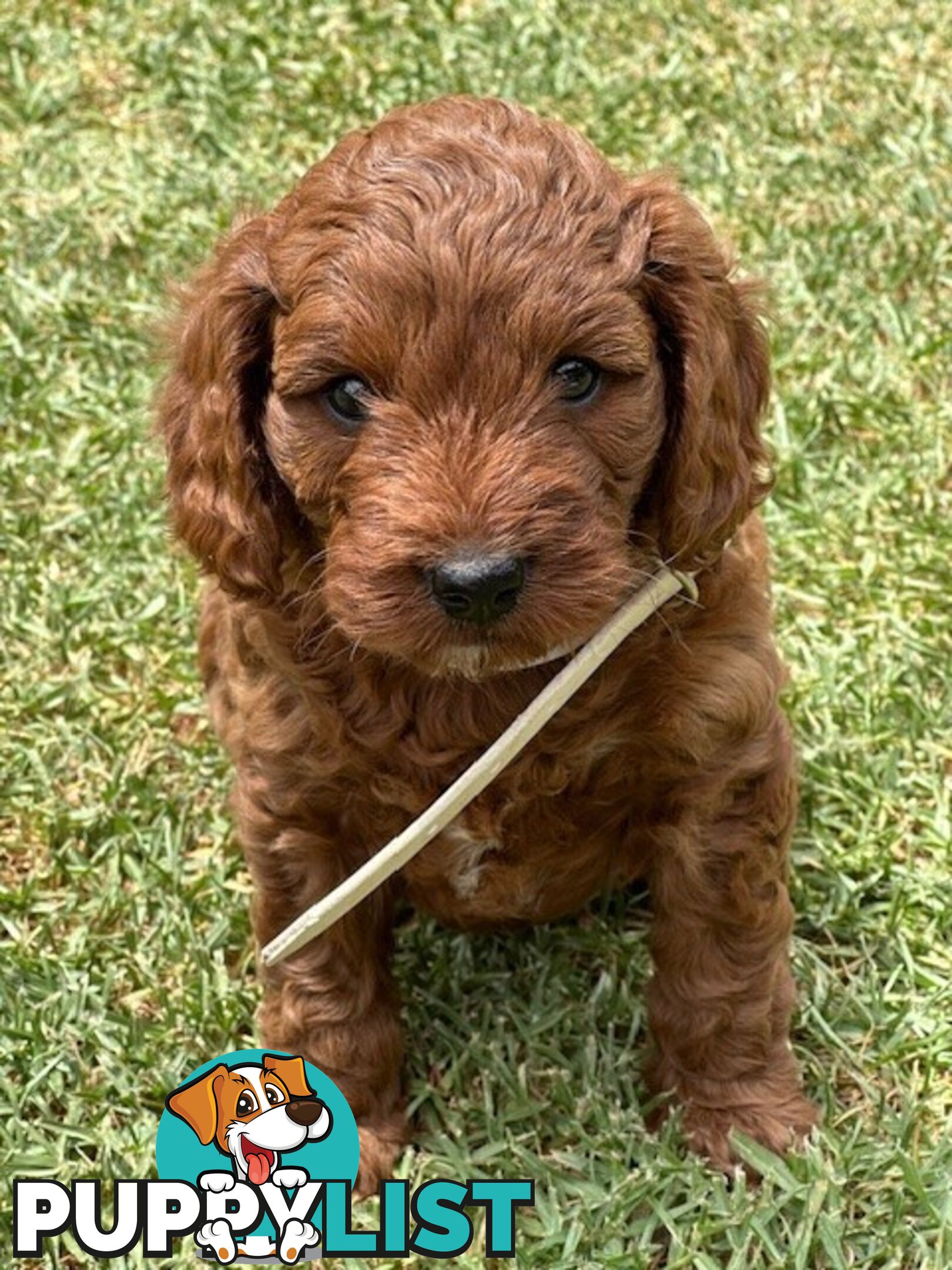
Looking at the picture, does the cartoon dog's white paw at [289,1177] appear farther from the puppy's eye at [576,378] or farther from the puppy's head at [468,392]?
the puppy's eye at [576,378]

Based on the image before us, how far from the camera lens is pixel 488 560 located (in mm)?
3162

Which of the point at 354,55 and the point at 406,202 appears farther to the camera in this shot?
the point at 354,55

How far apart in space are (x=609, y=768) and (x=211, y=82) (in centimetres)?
426

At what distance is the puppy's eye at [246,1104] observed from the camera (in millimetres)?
3820

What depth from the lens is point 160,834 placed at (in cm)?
486

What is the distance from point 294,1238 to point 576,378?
185cm

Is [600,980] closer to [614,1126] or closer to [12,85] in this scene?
[614,1126]

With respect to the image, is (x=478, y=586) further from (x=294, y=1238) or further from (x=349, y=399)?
(x=294, y=1238)

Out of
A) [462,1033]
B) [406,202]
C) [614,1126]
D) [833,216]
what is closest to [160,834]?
[462,1033]

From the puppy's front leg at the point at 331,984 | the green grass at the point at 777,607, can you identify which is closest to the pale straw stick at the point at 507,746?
the puppy's front leg at the point at 331,984

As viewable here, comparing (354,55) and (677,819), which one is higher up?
(354,55)

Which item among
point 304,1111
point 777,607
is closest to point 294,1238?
point 304,1111

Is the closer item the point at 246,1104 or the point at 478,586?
the point at 478,586

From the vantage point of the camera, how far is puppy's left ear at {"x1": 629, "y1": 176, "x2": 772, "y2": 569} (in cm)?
348
